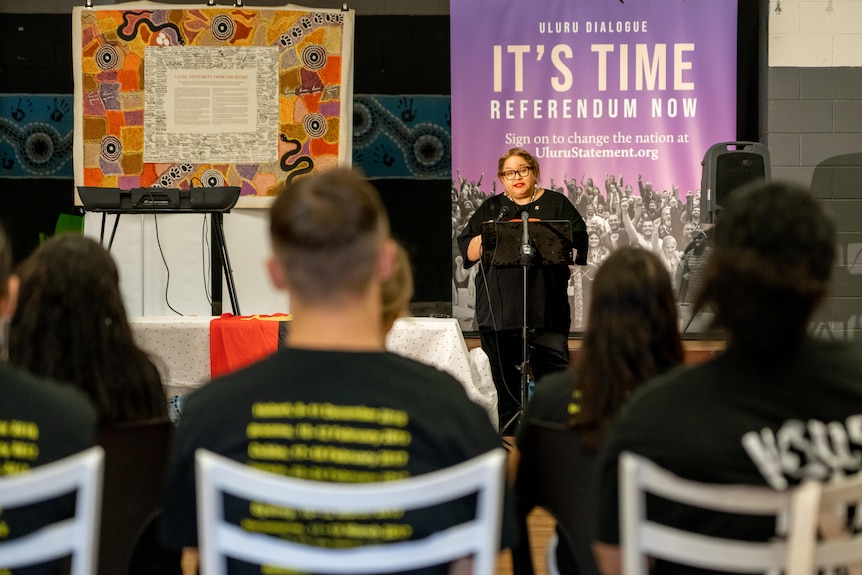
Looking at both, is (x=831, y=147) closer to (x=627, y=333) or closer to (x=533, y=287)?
(x=533, y=287)

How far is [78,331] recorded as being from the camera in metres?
1.54

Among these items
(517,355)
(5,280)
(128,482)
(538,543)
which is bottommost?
(538,543)

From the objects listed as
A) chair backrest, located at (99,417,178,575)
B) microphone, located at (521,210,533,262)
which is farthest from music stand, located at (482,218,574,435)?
chair backrest, located at (99,417,178,575)

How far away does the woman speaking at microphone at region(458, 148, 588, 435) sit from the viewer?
4207 millimetres

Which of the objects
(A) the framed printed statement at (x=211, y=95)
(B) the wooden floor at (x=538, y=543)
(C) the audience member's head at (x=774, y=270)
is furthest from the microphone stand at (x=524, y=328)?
(C) the audience member's head at (x=774, y=270)

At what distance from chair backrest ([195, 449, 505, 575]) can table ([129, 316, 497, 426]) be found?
8.18 ft

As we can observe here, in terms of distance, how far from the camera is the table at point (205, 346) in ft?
11.6

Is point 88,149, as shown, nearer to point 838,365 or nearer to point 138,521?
point 138,521

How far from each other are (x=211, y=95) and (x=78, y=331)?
417 centimetres

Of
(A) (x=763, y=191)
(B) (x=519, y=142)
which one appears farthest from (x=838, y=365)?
(B) (x=519, y=142)

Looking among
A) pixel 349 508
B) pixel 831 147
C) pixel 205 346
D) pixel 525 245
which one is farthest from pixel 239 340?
pixel 831 147

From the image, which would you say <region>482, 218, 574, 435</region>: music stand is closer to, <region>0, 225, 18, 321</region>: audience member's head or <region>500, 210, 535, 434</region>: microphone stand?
<region>500, 210, 535, 434</region>: microphone stand

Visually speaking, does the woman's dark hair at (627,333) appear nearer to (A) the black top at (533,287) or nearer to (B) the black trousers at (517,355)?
(A) the black top at (533,287)

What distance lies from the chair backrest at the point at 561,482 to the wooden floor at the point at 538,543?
0.82 meters
